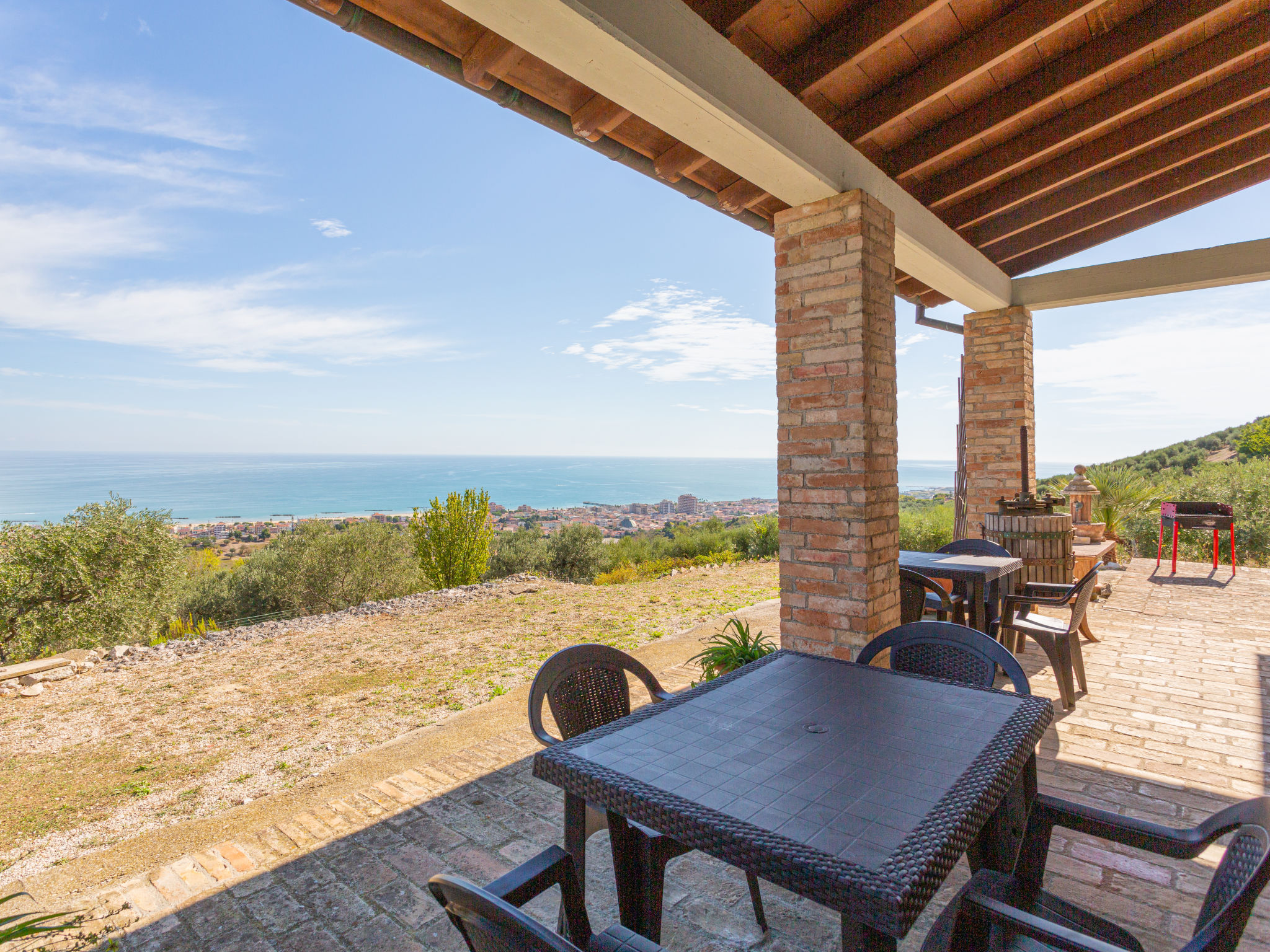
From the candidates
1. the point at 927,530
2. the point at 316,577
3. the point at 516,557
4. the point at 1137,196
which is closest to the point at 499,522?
the point at 516,557

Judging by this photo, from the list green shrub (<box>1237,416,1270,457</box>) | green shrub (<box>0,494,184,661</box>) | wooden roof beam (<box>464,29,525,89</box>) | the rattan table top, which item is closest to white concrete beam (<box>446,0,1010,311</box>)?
wooden roof beam (<box>464,29,525,89</box>)

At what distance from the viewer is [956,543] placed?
14.3 ft

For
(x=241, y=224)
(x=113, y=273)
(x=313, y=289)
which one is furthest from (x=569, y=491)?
(x=113, y=273)

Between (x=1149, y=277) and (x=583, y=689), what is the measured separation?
5.82m

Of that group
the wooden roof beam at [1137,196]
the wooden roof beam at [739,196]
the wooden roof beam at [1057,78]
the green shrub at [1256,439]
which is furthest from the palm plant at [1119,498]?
the green shrub at [1256,439]

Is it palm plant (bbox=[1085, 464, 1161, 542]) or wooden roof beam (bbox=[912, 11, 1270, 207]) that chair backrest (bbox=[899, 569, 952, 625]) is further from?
palm plant (bbox=[1085, 464, 1161, 542])

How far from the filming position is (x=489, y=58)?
2174 mm

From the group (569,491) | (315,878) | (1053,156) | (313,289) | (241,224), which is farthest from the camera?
(569,491)

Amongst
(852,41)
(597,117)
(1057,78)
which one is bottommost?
(597,117)

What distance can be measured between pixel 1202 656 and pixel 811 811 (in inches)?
185

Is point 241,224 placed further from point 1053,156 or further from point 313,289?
point 1053,156

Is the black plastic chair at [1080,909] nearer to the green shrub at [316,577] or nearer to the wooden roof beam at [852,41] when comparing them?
the wooden roof beam at [852,41]

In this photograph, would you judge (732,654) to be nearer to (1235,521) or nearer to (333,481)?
(1235,521)

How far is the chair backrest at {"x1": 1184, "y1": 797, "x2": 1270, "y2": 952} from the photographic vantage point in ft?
2.62
